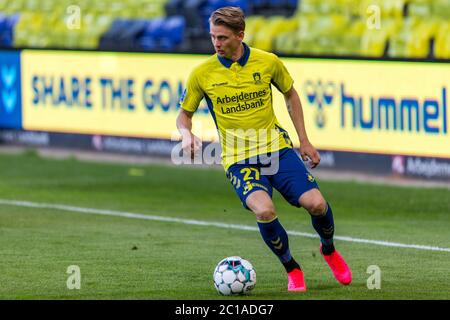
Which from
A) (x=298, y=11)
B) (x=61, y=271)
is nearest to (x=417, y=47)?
(x=298, y=11)

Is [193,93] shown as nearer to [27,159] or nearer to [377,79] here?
[377,79]

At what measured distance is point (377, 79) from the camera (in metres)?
16.1

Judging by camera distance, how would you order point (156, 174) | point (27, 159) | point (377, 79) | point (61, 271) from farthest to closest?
point (27, 159) → point (156, 174) → point (377, 79) → point (61, 271)

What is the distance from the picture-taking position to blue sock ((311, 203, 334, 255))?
29.2 feet

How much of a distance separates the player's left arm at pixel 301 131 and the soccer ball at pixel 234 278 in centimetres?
91

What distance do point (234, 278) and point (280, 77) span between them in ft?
5.14

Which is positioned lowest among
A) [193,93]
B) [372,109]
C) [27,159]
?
[27,159]

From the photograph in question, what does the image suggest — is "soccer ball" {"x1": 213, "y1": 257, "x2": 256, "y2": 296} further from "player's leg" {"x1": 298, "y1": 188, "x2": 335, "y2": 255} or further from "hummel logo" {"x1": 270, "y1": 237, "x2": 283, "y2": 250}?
"player's leg" {"x1": 298, "y1": 188, "x2": 335, "y2": 255}

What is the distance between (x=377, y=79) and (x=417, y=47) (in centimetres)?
180

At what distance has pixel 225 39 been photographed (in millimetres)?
8664

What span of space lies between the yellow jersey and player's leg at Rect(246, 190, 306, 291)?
1.38 ft

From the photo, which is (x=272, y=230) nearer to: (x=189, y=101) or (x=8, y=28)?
(x=189, y=101)

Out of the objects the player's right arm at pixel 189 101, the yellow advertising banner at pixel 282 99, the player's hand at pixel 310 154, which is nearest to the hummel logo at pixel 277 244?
the player's hand at pixel 310 154

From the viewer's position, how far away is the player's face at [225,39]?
28.3ft
